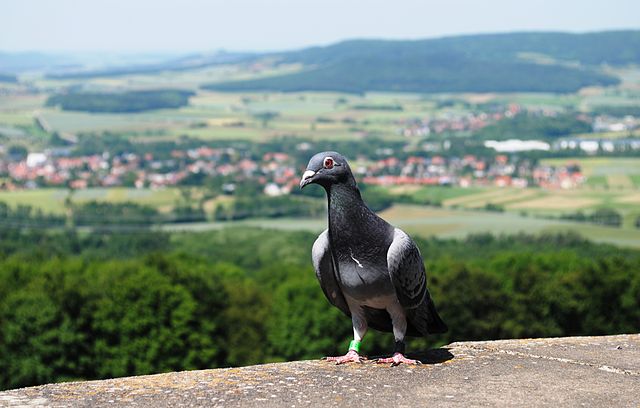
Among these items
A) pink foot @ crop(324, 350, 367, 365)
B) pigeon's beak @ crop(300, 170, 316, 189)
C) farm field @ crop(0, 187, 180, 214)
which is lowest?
farm field @ crop(0, 187, 180, 214)

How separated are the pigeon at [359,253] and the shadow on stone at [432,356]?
1.54ft

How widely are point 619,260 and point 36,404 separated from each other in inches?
1597

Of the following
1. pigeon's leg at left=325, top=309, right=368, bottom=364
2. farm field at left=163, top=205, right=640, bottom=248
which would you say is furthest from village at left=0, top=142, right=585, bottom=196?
pigeon's leg at left=325, top=309, right=368, bottom=364

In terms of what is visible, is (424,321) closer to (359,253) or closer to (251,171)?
(359,253)

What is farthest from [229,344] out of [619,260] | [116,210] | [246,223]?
[116,210]

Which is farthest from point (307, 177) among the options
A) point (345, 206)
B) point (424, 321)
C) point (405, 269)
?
point (424, 321)

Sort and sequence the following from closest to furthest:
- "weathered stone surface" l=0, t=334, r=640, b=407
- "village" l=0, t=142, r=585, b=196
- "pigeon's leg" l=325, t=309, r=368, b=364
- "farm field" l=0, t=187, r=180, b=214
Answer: "weathered stone surface" l=0, t=334, r=640, b=407, "pigeon's leg" l=325, t=309, r=368, b=364, "farm field" l=0, t=187, r=180, b=214, "village" l=0, t=142, r=585, b=196

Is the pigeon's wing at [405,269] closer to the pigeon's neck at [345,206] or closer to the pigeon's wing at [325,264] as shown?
the pigeon's neck at [345,206]

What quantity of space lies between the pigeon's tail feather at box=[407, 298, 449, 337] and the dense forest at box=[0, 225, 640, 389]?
85.8 feet

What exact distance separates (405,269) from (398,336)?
978 mm

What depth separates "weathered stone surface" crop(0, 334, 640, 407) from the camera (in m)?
10.4

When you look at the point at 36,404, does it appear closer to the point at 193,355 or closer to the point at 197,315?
the point at 193,355

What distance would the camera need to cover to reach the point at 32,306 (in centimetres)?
3806

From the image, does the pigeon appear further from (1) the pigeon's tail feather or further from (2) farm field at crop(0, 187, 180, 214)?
(2) farm field at crop(0, 187, 180, 214)
